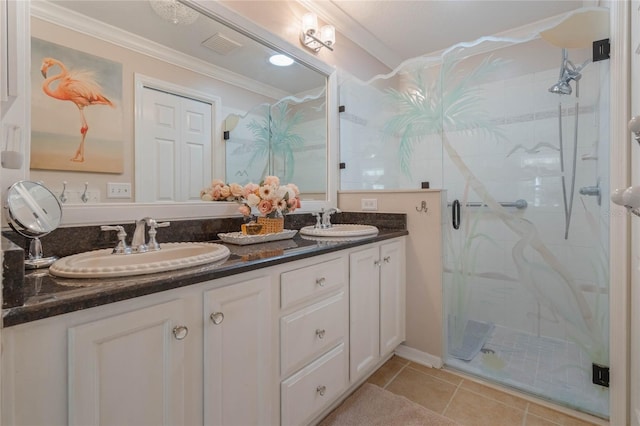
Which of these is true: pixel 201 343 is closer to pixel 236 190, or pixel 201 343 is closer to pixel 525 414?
pixel 236 190

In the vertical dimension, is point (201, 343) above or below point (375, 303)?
above

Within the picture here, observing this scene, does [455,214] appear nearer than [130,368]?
No

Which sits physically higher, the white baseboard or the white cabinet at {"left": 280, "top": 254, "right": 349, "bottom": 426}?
the white cabinet at {"left": 280, "top": 254, "right": 349, "bottom": 426}

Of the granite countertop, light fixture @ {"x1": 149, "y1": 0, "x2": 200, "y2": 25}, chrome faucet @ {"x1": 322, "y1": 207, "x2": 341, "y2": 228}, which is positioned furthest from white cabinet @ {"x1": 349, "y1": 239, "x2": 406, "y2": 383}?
light fixture @ {"x1": 149, "y1": 0, "x2": 200, "y2": 25}

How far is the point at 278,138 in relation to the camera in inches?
78.7

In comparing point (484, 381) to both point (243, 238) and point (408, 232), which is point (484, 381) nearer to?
point (408, 232)

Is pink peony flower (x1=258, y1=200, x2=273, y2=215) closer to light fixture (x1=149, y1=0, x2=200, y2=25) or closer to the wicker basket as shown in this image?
the wicker basket

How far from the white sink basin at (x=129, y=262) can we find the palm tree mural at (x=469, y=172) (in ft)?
4.99

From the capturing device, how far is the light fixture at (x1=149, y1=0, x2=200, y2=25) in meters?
1.38

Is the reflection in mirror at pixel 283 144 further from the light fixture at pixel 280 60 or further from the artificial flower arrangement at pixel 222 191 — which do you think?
the light fixture at pixel 280 60

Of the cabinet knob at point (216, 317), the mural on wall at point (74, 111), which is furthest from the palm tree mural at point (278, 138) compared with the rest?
the cabinet knob at point (216, 317)

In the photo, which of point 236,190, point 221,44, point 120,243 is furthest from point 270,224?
point 221,44

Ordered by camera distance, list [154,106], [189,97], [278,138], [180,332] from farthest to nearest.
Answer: [278,138] < [189,97] < [154,106] < [180,332]

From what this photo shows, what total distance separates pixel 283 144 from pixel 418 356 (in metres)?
1.68
